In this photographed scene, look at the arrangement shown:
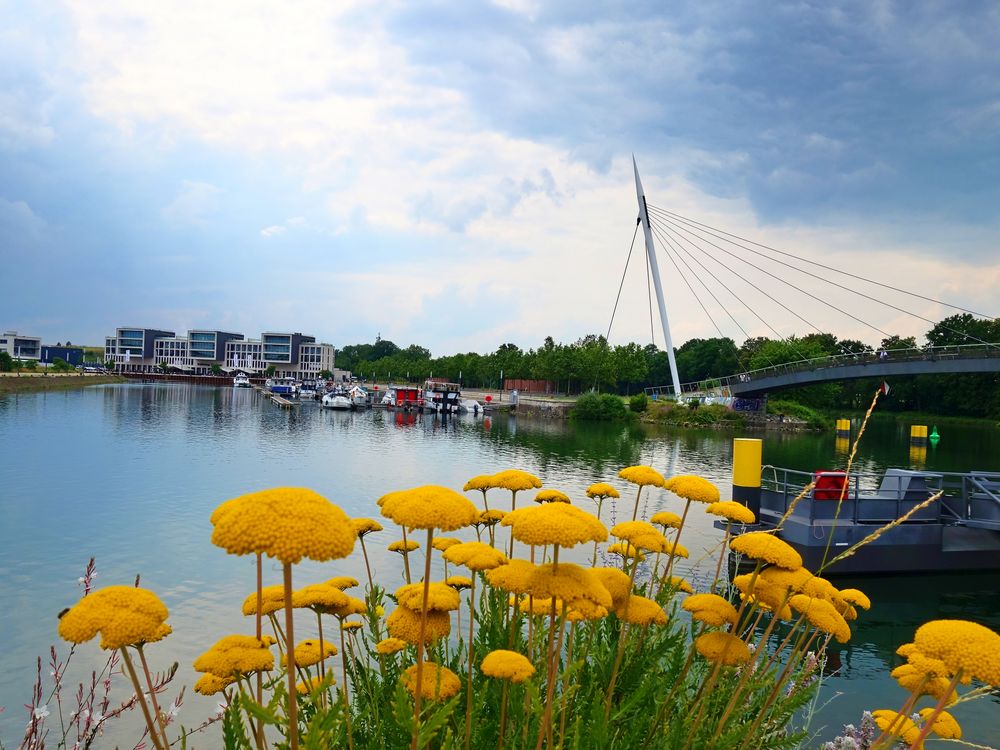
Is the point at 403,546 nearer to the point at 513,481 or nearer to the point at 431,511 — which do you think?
the point at 513,481

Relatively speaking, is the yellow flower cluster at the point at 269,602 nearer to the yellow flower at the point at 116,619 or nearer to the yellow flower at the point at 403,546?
the yellow flower at the point at 116,619

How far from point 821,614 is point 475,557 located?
72.5 inches

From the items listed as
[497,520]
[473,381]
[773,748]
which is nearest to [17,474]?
→ [497,520]

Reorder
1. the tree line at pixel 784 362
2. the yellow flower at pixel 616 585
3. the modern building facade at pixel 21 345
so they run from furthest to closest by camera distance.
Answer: the modern building facade at pixel 21 345 → the tree line at pixel 784 362 → the yellow flower at pixel 616 585

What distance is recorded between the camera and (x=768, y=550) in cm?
321

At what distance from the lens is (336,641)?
10117 millimetres

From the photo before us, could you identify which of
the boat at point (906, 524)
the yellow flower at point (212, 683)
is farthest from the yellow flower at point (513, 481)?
the boat at point (906, 524)

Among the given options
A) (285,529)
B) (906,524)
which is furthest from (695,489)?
(906,524)

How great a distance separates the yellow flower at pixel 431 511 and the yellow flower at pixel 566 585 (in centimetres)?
36

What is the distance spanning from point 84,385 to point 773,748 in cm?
11946

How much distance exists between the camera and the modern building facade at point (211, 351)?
600ft

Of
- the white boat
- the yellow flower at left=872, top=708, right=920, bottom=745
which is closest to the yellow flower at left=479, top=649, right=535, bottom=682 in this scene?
the yellow flower at left=872, top=708, right=920, bottom=745

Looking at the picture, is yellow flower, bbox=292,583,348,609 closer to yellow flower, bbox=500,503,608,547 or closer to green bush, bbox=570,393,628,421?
yellow flower, bbox=500,503,608,547

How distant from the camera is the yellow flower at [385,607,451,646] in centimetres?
288
